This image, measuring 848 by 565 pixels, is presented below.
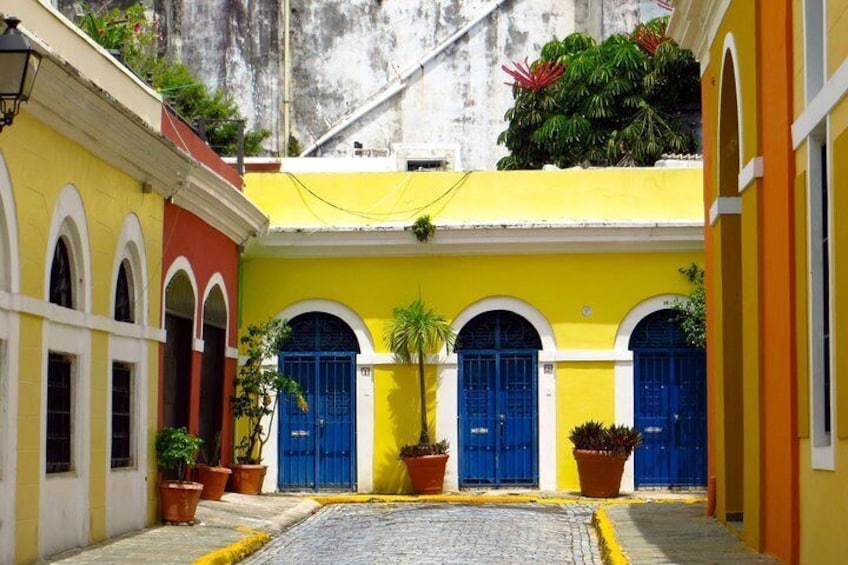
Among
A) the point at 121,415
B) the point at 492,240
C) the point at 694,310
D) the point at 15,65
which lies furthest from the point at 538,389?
the point at 15,65

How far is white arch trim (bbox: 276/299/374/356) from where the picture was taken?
21.4m

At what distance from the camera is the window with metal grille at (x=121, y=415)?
14.9 meters

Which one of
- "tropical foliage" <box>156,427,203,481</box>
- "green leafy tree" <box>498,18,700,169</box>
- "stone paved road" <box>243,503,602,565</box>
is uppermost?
"green leafy tree" <box>498,18,700,169</box>

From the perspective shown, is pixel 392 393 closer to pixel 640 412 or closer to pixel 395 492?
pixel 395 492

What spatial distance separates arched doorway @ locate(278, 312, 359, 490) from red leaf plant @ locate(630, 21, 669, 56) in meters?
11.3

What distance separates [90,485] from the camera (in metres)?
13.7

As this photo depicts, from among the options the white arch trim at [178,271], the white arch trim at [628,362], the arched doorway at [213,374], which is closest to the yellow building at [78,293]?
the white arch trim at [178,271]

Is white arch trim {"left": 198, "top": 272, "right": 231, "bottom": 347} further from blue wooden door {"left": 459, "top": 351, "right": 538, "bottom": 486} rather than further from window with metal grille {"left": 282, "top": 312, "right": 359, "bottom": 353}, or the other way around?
blue wooden door {"left": 459, "top": 351, "right": 538, "bottom": 486}

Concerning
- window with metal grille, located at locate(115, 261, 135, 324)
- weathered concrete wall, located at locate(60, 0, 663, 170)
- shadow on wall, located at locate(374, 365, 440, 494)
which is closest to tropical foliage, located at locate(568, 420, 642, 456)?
shadow on wall, located at locate(374, 365, 440, 494)

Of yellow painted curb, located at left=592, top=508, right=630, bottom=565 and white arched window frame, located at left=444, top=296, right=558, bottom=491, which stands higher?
white arched window frame, located at left=444, top=296, right=558, bottom=491

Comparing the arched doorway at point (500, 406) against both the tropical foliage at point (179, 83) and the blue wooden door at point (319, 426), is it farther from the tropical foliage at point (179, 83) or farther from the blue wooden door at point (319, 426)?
the tropical foliage at point (179, 83)

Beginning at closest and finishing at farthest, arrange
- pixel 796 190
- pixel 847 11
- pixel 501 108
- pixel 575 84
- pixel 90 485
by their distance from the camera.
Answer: pixel 847 11, pixel 796 190, pixel 90 485, pixel 575 84, pixel 501 108

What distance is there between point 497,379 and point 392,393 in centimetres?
140

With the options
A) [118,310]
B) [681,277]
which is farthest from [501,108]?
[118,310]
